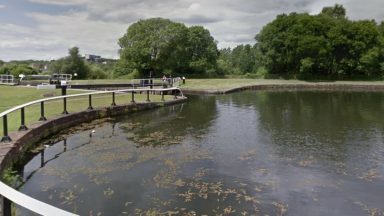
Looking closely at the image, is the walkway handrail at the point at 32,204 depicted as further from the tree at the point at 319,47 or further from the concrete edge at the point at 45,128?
the tree at the point at 319,47

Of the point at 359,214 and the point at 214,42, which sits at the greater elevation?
the point at 214,42

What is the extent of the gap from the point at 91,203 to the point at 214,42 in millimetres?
62505


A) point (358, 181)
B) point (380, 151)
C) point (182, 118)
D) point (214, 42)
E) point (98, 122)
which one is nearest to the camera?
point (358, 181)

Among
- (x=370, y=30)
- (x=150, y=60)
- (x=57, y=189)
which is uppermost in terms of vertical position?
(x=370, y=30)

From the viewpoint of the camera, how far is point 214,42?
68125 mm

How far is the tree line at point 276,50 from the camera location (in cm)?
5591

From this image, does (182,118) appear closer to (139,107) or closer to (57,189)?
(139,107)

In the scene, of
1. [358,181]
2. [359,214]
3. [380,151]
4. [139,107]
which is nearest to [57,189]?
[359,214]

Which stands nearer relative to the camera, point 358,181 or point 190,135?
point 358,181

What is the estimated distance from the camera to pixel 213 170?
9.50 meters

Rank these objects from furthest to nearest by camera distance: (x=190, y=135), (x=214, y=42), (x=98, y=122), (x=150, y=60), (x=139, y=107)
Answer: (x=214, y=42), (x=150, y=60), (x=139, y=107), (x=98, y=122), (x=190, y=135)

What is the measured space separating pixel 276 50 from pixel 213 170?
5117 centimetres

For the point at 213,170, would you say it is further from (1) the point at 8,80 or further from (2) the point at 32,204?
(1) the point at 8,80

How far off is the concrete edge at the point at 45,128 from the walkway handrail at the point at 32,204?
4.51 metres
